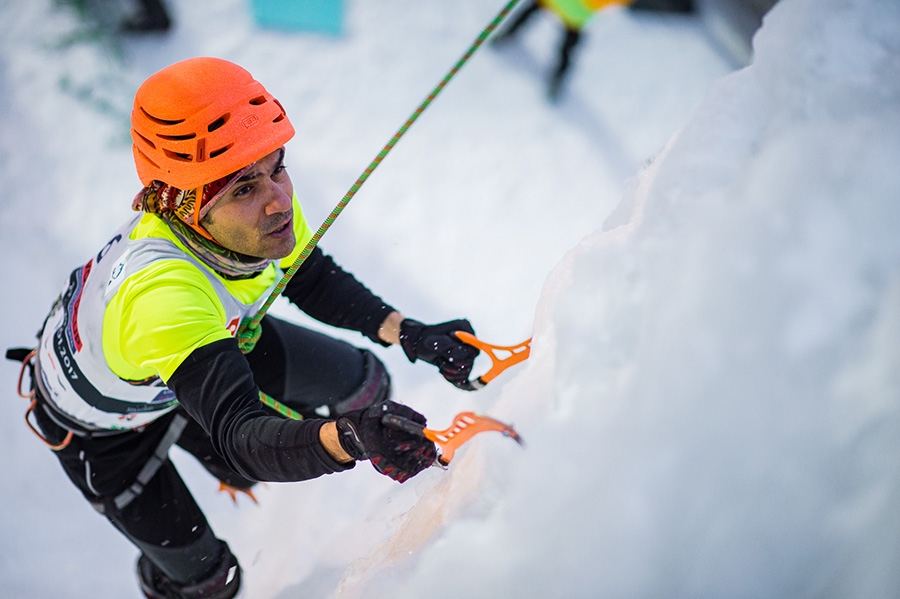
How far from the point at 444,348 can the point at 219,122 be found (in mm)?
539

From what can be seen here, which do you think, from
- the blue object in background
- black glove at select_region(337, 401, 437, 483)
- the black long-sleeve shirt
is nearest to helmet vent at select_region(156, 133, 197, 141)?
the black long-sleeve shirt

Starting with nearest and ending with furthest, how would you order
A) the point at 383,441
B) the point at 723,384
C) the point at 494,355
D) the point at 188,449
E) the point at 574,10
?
the point at 723,384
the point at 383,441
the point at 494,355
the point at 188,449
the point at 574,10

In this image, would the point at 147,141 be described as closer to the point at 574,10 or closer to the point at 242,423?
the point at 242,423

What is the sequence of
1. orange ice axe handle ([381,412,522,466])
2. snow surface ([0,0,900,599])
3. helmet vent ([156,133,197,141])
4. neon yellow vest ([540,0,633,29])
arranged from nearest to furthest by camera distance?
snow surface ([0,0,900,599]) → orange ice axe handle ([381,412,522,466]) → helmet vent ([156,133,197,141]) → neon yellow vest ([540,0,633,29])

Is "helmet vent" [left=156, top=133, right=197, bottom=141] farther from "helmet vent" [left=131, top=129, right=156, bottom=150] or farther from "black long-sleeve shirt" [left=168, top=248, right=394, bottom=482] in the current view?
"black long-sleeve shirt" [left=168, top=248, right=394, bottom=482]

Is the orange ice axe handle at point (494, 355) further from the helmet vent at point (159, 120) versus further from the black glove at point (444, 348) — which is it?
the helmet vent at point (159, 120)

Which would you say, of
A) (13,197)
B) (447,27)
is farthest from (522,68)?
(13,197)

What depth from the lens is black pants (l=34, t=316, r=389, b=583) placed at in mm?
1428

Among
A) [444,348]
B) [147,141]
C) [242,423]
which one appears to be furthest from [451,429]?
[147,141]

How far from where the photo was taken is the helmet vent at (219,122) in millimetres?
1102

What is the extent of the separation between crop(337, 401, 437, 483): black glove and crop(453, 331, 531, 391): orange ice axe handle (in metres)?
0.30

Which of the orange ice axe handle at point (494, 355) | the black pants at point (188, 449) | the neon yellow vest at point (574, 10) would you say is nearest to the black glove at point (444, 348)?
the orange ice axe handle at point (494, 355)

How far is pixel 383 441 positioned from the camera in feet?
3.16

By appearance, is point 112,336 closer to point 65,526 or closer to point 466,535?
point 466,535
